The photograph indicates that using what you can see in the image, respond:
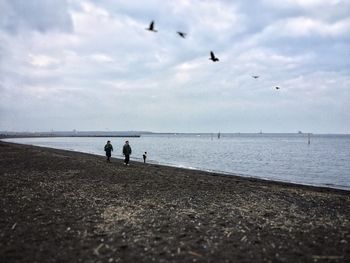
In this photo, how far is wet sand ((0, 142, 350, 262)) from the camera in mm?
9398

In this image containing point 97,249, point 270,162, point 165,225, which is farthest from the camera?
point 270,162

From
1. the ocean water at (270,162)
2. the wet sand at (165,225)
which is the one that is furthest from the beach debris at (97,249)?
the ocean water at (270,162)

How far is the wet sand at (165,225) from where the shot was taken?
9398 millimetres

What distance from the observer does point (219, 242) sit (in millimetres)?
10438

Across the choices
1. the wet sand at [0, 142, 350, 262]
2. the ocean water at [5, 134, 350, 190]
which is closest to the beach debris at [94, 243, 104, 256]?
the wet sand at [0, 142, 350, 262]

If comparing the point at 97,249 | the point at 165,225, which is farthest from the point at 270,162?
the point at 97,249

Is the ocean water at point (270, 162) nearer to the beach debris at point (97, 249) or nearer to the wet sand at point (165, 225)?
the wet sand at point (165, 225)

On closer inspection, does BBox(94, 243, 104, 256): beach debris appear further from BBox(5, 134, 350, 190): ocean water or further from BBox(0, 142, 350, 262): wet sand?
BBox(5, 134, 350, 190): ocean water

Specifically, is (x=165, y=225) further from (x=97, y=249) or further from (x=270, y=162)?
(x=270, y=162)

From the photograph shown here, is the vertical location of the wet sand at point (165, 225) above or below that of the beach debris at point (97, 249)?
above

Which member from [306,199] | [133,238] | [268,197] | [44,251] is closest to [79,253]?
[44,251]

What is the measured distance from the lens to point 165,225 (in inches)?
478

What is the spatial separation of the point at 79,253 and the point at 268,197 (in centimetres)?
1216

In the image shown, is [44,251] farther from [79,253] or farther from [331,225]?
[331,225]
